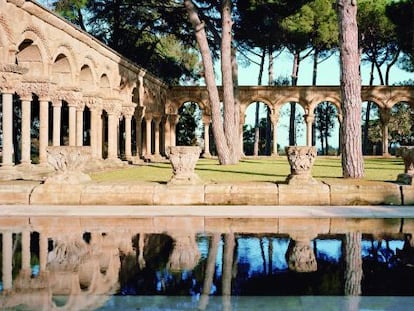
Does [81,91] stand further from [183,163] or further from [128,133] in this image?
[183,163]

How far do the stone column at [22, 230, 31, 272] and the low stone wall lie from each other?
2704 millimetres

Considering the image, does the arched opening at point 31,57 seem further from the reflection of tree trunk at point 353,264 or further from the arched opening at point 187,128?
the arched opening at point 187,128

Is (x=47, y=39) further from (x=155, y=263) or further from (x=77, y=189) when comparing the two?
(x=155, y=263)

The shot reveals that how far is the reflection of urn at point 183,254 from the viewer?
4.86 meters

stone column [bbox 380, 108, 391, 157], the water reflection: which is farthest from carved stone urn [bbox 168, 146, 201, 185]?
stone column [bbox 380, 108, 391, 157]

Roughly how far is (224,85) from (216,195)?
1172 centimetres

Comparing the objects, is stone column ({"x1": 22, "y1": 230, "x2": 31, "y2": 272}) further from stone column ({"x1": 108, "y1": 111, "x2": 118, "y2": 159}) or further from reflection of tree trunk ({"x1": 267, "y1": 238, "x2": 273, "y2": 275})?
stone column ({"x1": 108, "y1": 111, "x2": 118, "y2": 159})

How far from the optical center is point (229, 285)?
13.8 ft

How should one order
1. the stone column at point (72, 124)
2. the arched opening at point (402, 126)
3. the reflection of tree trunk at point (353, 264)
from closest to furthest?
the reflection of tree trunk at point (353, 264), the stone column at point (72, 124), the arched opening at point (402, 126)

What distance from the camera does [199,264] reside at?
16.1 feet

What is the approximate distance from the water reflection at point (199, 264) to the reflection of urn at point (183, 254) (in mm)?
11

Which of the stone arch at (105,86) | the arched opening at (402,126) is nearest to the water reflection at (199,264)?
the stone arch at (105,86)

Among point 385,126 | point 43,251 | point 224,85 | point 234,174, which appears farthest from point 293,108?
point 43,251

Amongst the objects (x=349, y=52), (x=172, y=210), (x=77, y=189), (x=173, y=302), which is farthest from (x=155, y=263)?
(x=349, y=52)
